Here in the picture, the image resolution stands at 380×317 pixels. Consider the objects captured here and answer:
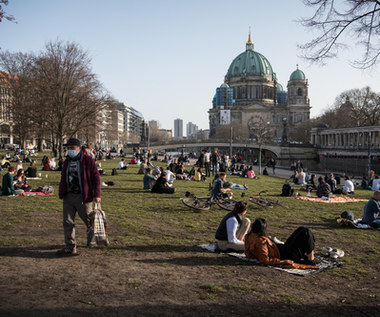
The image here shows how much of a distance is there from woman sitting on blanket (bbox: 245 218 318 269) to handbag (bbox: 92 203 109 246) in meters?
2.46

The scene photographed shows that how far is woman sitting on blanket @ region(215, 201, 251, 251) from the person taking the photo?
269 inches

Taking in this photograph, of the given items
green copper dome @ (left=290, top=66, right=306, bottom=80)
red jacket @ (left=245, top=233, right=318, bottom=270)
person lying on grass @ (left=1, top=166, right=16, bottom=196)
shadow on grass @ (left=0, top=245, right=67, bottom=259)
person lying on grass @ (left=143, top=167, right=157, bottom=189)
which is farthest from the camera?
green copper dome @ (left=290, top=66, right=306, bottom=80)

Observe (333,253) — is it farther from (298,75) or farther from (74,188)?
(298,75)

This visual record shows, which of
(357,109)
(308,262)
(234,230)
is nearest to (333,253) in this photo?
(308,262)

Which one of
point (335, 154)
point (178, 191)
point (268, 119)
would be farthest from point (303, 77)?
point (178, 191)

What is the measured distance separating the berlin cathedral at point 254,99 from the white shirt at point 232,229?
109 metres

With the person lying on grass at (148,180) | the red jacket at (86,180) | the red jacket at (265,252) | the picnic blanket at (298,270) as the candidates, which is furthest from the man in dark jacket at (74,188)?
the person lying on grass at (148,180)

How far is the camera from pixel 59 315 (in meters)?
4.14

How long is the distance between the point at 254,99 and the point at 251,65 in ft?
38.1

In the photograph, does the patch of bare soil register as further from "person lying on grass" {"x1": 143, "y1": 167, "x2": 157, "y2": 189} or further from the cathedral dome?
the cathedral dome

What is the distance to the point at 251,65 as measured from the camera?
134875mm

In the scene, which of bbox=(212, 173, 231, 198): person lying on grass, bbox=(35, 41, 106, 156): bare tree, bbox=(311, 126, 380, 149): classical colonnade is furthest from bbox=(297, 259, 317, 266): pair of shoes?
bbox=(311, 126, 380, 149): classical colonnade

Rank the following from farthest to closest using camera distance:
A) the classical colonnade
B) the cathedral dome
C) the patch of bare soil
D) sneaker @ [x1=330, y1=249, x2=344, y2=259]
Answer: the cathedral dome
the classical colonnade
sneaker @ [x1=330, y1=249, x2=344, y2=259]
the patch of bare soil

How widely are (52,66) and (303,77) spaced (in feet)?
327
